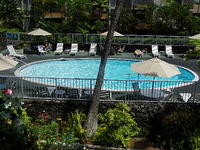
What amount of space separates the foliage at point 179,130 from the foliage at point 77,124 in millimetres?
3433

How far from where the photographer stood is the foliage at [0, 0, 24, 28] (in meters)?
34.8

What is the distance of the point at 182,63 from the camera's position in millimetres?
24953

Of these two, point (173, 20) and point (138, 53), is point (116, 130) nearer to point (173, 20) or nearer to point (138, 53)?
point (138, 53)

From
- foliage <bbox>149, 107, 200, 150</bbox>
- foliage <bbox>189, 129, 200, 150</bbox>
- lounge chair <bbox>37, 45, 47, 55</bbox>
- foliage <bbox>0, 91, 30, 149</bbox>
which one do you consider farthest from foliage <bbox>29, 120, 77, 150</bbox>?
lounge chair <bbox>37, 45, 47, 55</bbox>

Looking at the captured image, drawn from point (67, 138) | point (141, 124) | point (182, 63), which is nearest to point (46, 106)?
point (141, 124)

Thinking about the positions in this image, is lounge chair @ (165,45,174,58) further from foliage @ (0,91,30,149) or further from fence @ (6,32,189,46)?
foliage @ (0,91,30,149)

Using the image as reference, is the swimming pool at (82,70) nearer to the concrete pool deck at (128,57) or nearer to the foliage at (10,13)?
the concrete pool deck at (128,57)

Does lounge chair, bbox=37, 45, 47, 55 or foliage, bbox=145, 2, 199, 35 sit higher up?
foliage, bbox=145, 2, 199, 35

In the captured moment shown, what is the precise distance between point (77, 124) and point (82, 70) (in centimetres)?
1085

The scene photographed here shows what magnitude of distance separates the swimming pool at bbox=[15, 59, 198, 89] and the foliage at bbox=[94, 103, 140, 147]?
8328mm

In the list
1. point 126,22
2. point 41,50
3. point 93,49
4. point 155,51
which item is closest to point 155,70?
point 155,51

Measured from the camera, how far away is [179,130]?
12.8m

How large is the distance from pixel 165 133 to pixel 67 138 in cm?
591

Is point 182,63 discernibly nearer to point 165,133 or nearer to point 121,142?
point 165,133
